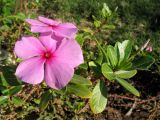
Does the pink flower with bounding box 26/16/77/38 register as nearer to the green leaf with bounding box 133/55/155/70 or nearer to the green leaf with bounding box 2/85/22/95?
the green leaf with bounding box 2/85/22/95

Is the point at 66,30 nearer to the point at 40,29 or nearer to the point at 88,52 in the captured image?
the point at 40,29

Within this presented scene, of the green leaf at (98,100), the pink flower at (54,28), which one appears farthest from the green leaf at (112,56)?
the pink flower at (54,28)

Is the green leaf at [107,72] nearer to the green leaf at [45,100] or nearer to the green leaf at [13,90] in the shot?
the green leaf at [45,100]

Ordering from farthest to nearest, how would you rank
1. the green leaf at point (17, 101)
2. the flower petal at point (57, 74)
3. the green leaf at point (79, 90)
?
the green leaf at point (17, 101)
the green leaf at point (79, 90)
the flower petal at point (57, 74)

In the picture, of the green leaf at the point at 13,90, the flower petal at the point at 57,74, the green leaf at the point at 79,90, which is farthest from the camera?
the green leaf at the point at 13,90

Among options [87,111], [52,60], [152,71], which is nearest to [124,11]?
[152,71]

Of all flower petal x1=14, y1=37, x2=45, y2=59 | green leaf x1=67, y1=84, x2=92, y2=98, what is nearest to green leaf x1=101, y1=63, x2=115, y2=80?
green leaf x1=67, y1=84, x2=92, y2=98
